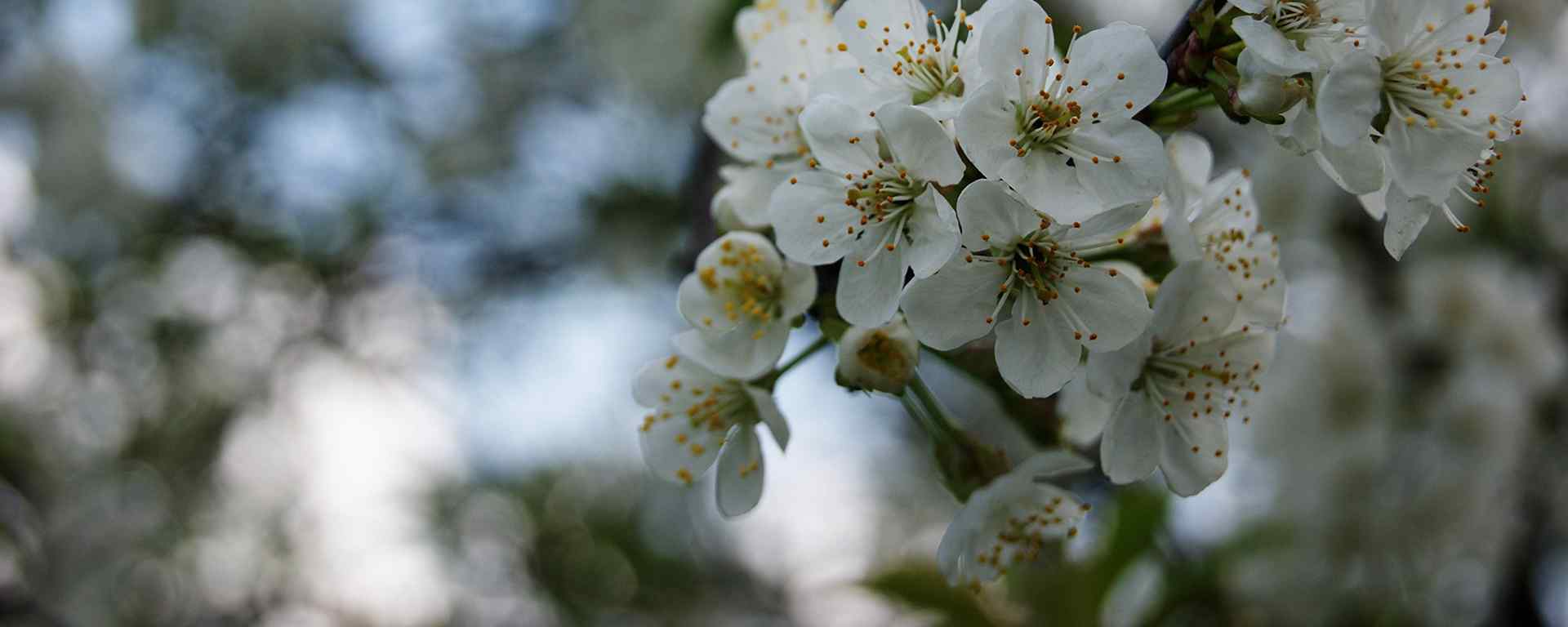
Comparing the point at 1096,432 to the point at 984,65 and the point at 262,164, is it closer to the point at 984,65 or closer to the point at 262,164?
the point at 984,65

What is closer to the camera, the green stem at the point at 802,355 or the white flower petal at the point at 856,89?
the white flower petal at the point at 856,89

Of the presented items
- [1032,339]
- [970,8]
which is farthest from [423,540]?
[1032,339]

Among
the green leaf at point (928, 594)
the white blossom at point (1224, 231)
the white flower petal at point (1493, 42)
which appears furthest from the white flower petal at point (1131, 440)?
the green leaf at point (928, 594)

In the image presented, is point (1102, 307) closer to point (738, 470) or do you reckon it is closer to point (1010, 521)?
point (1010, 521)

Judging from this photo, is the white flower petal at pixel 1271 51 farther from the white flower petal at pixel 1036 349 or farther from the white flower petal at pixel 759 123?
the white flower petal at pixel 759 123

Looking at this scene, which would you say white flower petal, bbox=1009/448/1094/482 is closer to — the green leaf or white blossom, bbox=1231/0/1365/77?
white blossom, bbox=1231/0/1365/77

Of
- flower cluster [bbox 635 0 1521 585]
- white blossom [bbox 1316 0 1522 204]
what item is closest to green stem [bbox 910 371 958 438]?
flower cluster [bbox 635 0 1521 585]
